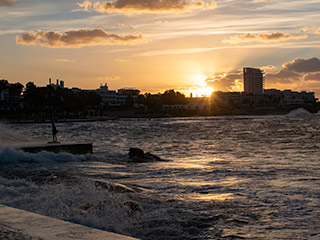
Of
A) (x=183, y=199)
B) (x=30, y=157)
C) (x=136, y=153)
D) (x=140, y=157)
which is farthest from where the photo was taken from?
(x=136, y=153)

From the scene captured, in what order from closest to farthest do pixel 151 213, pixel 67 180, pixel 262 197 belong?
pixel 151 213, pixel 262 197, pixel 67 180

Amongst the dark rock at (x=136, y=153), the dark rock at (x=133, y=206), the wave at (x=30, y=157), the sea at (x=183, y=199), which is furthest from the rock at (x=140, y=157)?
the dark rock at (x=133, y=206)

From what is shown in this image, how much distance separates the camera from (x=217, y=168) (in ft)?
55.3

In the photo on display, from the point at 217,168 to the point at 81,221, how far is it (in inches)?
371

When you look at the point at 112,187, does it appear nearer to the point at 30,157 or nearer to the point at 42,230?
the point at 42,230

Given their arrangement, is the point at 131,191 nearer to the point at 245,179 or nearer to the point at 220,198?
the point at 220,198

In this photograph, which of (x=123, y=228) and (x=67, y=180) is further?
(x=67, y=180)

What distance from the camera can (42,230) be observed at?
577 cm


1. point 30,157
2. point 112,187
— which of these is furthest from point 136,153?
point 112,187

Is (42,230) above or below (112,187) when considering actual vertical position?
above

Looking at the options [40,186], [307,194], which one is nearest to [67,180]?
[40,186]

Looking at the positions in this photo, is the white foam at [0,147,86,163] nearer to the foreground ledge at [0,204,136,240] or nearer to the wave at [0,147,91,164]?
the wave at [0,147,91,164]

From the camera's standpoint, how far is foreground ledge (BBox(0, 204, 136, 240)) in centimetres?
550

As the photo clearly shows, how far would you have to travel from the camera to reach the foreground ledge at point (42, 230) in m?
5.50
